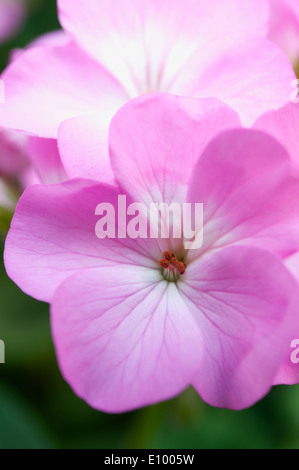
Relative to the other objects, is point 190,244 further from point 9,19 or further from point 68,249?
point 9,19

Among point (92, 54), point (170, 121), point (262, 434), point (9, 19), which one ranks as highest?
point (9, 19)

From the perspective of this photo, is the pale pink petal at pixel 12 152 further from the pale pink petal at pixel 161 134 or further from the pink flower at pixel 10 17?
the pink flower at pixel 10 17

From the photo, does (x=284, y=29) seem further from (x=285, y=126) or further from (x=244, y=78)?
(x=285, y=126)

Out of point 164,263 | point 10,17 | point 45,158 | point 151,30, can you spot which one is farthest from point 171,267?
point 10,17

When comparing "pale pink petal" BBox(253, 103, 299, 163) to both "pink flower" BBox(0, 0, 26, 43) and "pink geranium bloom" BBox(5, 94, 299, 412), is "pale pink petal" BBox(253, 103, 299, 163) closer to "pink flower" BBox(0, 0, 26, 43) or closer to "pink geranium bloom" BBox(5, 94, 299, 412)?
"pink geranium bloom" BBox(5, 94, 299, 412)

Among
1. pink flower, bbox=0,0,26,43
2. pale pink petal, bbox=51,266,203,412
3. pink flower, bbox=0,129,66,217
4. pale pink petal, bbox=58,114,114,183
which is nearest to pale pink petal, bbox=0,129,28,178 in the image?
pink flower, bbox=0,129,66,217

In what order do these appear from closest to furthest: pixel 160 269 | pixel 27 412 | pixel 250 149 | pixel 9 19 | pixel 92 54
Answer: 1. pixel 250 149
2. pixel 160 269
3. pixel 92 54
4. pixel 27 412
5. pixel 9 19
